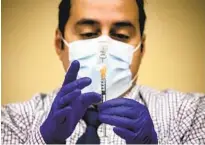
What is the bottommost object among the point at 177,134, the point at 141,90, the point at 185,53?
the point at 177,134

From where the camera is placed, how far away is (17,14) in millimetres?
1429

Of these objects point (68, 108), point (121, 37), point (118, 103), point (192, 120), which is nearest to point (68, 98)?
point (68, 108)

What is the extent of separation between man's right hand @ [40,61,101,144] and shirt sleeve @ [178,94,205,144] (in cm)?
26

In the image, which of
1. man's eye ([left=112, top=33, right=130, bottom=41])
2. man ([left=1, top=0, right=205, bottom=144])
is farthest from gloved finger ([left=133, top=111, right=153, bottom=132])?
man's eye ([left=112, top=33, right=130, bottom=41])

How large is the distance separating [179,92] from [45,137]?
1.34 ft

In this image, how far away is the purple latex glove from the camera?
4.24 ft

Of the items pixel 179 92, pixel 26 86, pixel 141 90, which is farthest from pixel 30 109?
pixel 179 92

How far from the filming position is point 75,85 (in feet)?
4.25

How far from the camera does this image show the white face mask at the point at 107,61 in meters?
1.35

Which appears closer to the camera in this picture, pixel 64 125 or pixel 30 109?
pixel 64 125

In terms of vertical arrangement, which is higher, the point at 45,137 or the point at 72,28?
the point at 72,28

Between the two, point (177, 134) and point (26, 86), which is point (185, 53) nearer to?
point (177, 134)

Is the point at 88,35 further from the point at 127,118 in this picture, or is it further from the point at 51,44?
the point at 127,118

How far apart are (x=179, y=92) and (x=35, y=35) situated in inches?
17.6
